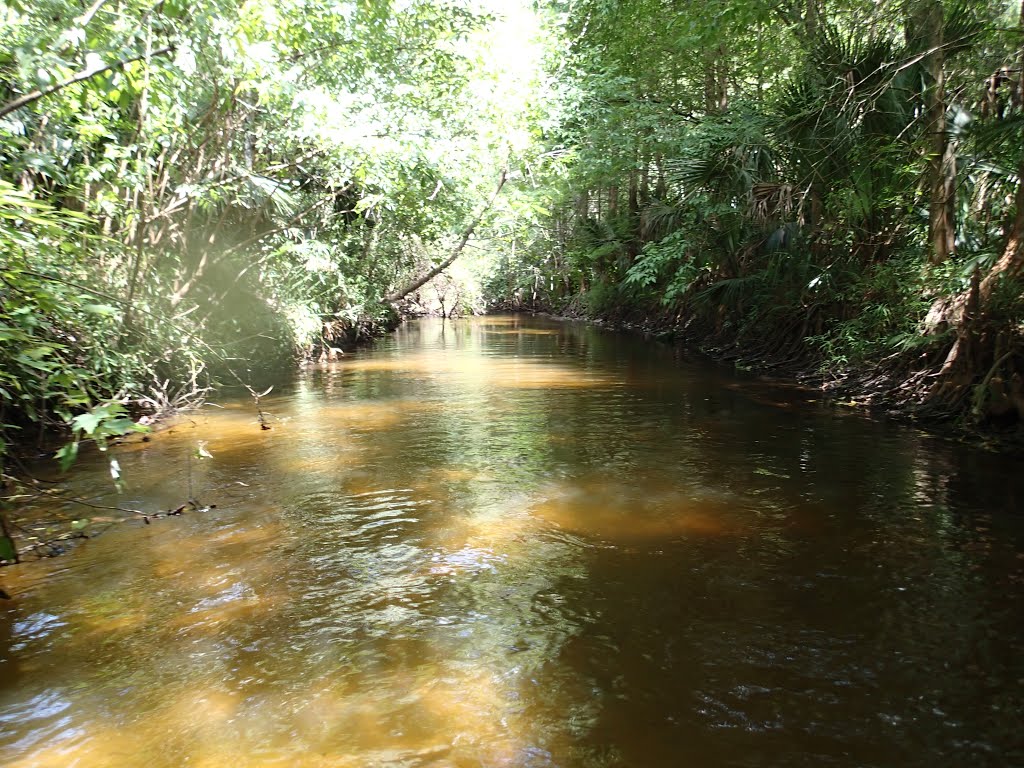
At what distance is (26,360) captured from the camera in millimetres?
3580

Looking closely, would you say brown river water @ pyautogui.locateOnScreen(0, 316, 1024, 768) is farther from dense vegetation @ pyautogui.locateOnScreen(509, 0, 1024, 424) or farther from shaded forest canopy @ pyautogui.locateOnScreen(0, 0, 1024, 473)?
dense vegetation @ pyautogui.locateOnScreen(509, 0, 1024, 424)

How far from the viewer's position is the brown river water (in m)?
2.76

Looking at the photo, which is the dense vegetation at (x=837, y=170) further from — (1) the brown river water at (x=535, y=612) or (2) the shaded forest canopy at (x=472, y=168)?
(1) the brown river water at (x=535, y=612)

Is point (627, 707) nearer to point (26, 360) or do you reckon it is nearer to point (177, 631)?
point (177, 631)

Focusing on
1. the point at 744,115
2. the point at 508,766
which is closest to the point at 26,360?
the point at 508,766

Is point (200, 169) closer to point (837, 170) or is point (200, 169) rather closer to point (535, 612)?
point (535, 612)

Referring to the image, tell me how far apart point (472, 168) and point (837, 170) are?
6421mm

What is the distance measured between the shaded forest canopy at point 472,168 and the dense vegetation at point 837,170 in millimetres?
54

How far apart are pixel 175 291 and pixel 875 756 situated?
1002 cm

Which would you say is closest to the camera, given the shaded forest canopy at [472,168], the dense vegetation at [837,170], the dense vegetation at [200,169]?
the dense vegetation at [200,169]

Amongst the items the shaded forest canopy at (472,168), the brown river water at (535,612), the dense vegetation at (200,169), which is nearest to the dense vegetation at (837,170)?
the shaded forest canopy at (472,168)

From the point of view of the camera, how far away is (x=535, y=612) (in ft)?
12.3

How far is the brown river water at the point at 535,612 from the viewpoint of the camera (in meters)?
2.76

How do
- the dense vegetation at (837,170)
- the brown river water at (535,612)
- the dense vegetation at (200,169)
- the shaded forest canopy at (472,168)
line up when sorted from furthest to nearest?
the dense vegetation at (837,170), the shaded forest canopy at (472,168), the dense vegetation at (200,169), the brown river water at (535,612)
